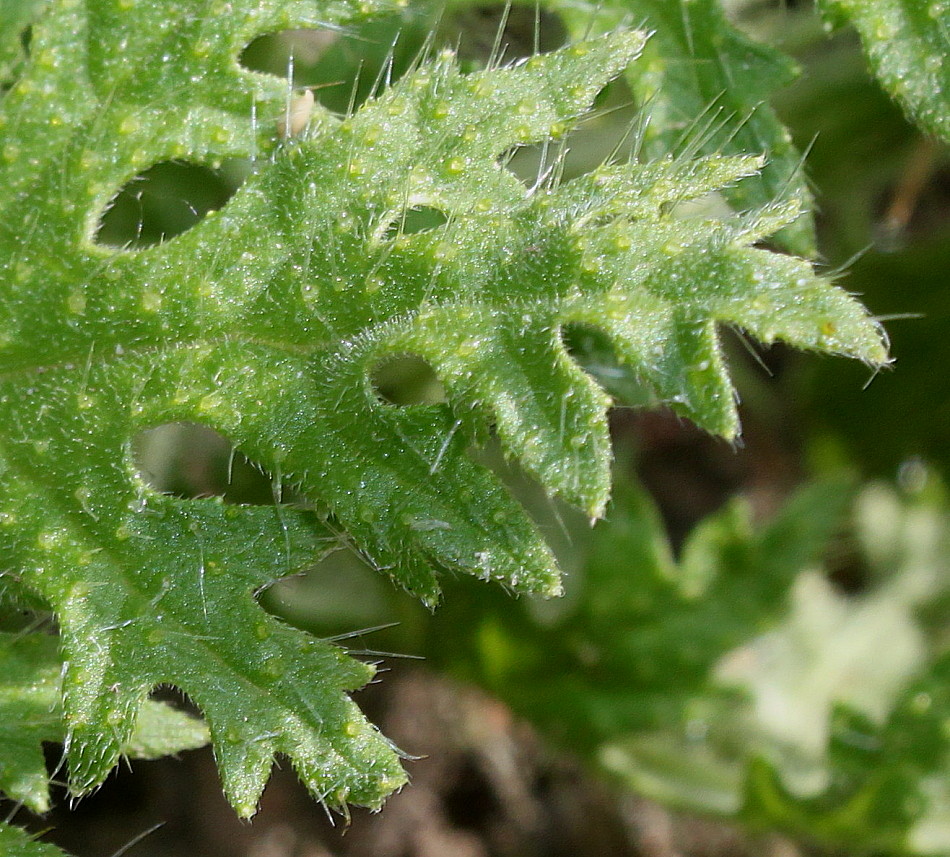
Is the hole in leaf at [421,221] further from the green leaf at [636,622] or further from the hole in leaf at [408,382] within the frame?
the green leaf at [636,622]

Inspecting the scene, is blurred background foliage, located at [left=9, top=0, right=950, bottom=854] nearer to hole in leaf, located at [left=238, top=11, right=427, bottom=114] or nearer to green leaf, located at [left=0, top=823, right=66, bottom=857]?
hole in leaf, located at [left=238, top=11, right=427, bottom=114]

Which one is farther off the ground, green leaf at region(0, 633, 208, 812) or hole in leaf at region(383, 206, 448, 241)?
hole in leaf at region(383, 206, 448, 241)

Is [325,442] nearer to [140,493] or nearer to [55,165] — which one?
[140,493]

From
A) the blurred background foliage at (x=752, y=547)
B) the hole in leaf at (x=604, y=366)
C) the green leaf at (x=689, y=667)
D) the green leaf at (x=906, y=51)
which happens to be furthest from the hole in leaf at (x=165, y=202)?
the green leaf at (x=906, y=51)

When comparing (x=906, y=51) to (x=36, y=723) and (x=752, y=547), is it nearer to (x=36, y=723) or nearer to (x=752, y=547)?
(x=752, y=547)

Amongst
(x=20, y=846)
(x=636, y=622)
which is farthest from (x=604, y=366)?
(x=20, y=846)

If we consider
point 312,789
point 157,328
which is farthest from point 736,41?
point 312,789

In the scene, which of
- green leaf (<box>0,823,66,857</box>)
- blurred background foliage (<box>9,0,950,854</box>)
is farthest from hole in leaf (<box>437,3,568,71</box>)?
green leaf (<box>0,823,66,857</box>)

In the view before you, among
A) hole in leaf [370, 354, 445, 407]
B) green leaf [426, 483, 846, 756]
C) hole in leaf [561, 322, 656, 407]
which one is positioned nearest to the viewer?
hole in leaf [561, 322, 656, 407]
